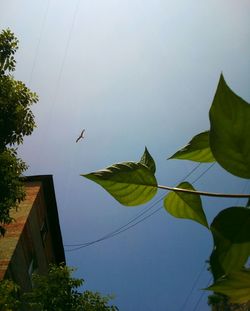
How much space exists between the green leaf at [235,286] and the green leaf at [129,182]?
213 millimetres

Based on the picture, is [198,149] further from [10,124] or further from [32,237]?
[32,237]

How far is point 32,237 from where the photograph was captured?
16.2m

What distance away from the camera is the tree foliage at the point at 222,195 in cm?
53

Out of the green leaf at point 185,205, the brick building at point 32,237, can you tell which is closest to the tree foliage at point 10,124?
the brick building at point 32,237

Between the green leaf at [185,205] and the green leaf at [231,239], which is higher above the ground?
the green leaf at [185,205]

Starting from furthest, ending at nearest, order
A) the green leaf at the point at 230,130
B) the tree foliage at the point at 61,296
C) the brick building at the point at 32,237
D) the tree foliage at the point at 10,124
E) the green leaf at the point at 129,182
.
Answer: the brick building at the point at 32,237
the tree foliage at the point at 61,296
the tree foliage at the point at 10,124
the green leaf at the point at 129,182
the green leaf at the point at 230,130

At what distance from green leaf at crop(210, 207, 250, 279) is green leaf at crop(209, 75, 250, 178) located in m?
0.07

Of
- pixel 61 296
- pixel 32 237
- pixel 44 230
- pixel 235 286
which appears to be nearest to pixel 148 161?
pixel 235 286

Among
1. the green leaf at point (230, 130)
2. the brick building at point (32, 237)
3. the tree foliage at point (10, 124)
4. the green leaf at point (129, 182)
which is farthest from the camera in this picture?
the brick building at point (32, 237)

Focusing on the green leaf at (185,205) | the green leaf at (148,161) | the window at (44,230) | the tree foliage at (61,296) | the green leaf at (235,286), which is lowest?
the tree foliage at (61,296)

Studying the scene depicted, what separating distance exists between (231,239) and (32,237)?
54.2ft

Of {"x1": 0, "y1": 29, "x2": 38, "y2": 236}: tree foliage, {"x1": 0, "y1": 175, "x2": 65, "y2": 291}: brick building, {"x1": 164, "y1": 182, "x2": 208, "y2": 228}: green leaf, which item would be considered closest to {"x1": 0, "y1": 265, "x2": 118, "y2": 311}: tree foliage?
{"x1": 0, "y1": 175, "x2": 65, "y2": 291}: brick building

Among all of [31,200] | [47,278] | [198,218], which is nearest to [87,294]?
[47,278]

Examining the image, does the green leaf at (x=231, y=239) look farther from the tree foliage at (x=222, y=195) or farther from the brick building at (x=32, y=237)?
the brick building at (x=32, y=237)
